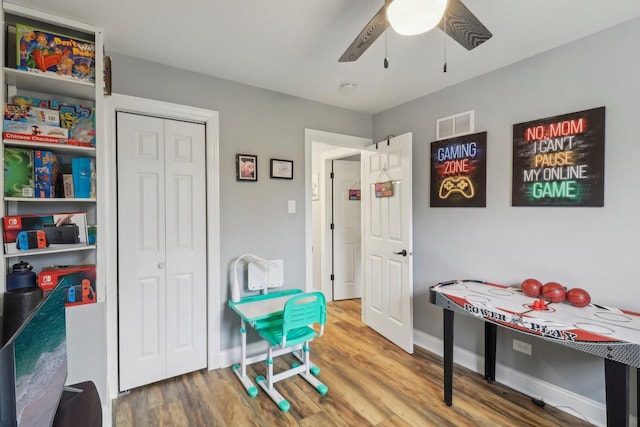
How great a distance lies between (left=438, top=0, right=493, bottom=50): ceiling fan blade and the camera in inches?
46.7

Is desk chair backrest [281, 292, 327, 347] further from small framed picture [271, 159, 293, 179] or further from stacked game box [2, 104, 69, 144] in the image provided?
stacked game box [2, 104, 69, 144]

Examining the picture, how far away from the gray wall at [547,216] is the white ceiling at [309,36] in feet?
0.54

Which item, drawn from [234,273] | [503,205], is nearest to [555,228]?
[503,205]

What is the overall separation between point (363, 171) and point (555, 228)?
6.02 ft

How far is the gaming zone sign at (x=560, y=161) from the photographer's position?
1775 mm

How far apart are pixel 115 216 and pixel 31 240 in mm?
561

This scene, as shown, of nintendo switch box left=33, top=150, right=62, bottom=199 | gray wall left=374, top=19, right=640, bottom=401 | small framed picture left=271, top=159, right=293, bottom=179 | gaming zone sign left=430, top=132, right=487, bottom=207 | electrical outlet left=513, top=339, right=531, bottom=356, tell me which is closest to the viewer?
nintendo switch box left=33, top=150, right=62, bottom=199

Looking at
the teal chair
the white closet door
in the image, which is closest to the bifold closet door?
the white closet door

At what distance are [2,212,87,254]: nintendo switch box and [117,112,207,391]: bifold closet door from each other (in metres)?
0.40

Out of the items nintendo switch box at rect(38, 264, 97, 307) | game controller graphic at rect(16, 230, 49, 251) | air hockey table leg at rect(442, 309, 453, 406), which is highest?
game controller graphic at rect(16, 230, 49, 251)

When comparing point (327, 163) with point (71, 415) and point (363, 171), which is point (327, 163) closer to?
point (363, 171)

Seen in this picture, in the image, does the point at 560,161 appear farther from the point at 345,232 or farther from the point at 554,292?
the point at 345,232

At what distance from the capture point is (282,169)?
2.70m

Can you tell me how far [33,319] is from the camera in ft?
2.89
